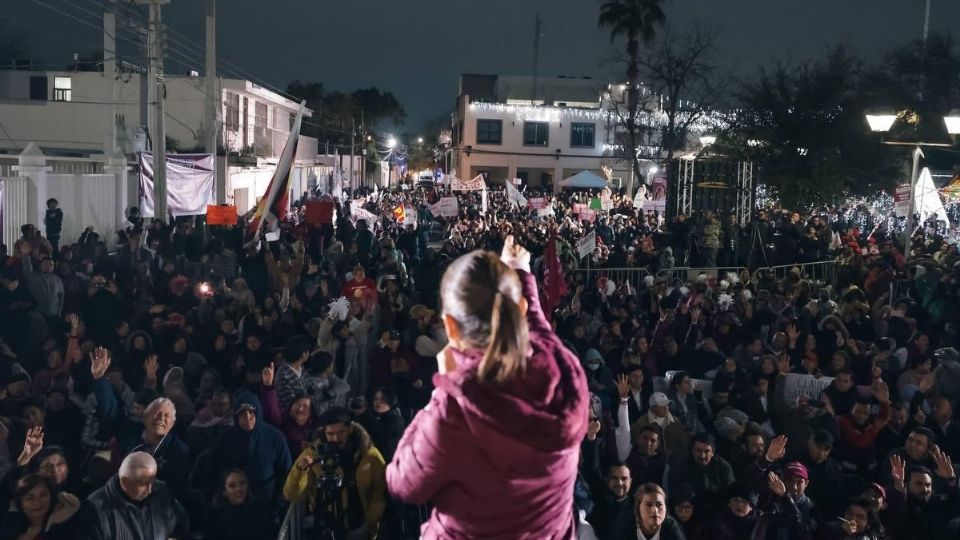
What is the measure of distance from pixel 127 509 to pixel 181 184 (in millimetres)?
15720

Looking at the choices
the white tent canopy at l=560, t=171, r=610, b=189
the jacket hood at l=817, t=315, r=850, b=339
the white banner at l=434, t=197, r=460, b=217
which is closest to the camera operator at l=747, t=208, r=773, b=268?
the white banner at l=434, t=197, r=460, b=217

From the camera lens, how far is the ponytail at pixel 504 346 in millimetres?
2248

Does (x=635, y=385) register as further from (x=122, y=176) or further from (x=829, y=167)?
(x=829, y=167)

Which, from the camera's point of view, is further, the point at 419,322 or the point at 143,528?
the point at 419,322

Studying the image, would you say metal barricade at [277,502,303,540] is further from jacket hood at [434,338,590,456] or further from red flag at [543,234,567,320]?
red flag at [543,234,567,320]

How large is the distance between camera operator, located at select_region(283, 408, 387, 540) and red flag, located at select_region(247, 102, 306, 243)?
812 cm

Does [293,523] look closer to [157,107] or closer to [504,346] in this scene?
[504,346]

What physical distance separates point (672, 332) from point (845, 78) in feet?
69.0

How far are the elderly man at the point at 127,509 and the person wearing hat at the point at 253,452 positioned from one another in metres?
0.94

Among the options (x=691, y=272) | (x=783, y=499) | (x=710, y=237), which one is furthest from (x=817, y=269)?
(x=783, y=499)

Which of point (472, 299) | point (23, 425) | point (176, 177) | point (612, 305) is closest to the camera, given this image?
point (472, 299)

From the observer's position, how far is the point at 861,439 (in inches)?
288

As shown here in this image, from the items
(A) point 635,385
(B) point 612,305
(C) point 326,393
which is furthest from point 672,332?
(C) point 326,393

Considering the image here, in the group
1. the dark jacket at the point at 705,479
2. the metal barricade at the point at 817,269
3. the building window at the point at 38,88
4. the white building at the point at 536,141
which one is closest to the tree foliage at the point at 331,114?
the white building at the point at 536,141
